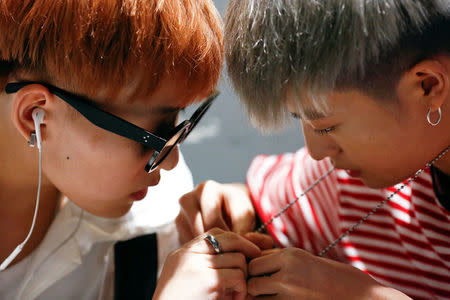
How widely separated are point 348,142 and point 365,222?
10.7 inches

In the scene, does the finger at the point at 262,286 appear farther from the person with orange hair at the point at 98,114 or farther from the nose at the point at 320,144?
the nose at the point at 320,144

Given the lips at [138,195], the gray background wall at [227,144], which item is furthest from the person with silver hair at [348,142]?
the gray background wall at [227,144]

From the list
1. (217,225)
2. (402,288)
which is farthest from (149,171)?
(402,288)

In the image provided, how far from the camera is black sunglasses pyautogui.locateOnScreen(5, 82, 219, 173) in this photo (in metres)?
0.74

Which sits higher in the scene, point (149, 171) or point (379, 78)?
point (379, 78)

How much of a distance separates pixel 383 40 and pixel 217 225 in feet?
1.54

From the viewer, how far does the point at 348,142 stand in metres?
0.78

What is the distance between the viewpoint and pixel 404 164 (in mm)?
828

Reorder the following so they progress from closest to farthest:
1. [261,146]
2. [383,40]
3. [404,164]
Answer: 1. [383,40]
2. [404,164]
3. [261,146]

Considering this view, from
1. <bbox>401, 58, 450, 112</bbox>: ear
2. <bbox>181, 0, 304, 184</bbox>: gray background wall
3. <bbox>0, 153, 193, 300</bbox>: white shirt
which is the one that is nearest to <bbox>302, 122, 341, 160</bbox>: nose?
<bbox>401, 58, 450, 112</bbox>: ear

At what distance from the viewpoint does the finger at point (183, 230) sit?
100 cm

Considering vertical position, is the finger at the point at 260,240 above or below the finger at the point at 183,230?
above

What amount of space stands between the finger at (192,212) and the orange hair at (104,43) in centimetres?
31

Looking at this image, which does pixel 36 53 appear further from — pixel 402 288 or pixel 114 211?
pixel 402 288
